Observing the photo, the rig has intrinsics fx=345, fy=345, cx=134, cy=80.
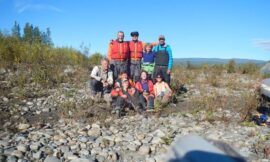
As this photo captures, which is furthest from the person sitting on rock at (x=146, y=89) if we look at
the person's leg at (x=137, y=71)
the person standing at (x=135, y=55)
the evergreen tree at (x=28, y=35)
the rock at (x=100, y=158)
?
the evergreen tree at (x=28, y=35)

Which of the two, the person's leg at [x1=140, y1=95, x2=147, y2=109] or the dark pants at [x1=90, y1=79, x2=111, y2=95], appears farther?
the dark pants at [x1=90, y1=79, x2=111, y2=95]

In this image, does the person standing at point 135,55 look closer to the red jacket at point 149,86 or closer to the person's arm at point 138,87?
the red jacket at point 149,86

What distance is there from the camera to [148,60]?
12.0m

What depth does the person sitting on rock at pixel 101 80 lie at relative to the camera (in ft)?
36.7

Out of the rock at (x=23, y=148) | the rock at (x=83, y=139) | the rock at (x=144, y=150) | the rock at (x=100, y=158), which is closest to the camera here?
the rock at (x=100, y=158)

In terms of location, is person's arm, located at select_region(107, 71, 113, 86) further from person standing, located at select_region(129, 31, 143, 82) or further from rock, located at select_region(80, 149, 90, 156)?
rock, located at select_region(80, 149, 90, 156)

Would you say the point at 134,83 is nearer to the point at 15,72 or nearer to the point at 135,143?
the point at 135,143

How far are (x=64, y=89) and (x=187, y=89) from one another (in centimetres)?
503

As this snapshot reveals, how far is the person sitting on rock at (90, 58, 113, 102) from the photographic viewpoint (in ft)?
36.7

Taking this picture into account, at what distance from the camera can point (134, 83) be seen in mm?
11219

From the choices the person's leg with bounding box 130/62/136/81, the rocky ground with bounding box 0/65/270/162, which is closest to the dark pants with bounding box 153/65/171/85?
the person's leg with bounding box 130/62/136/81

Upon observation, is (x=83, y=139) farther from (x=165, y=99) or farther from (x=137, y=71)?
(x=137, y=71)

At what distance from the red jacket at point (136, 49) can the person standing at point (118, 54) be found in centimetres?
14

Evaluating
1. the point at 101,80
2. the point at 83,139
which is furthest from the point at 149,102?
the point at 83,139
